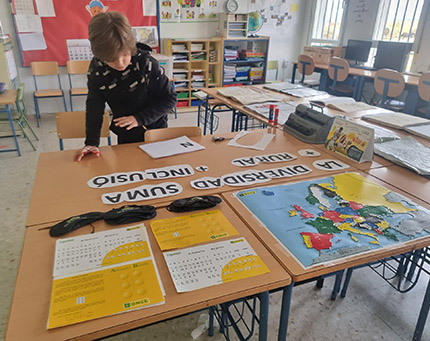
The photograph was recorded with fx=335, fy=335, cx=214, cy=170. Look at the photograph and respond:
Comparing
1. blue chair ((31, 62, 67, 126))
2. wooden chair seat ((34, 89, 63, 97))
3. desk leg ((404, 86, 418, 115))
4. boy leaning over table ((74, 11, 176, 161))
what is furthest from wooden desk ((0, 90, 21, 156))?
desk leg ((404, 86, 418, 115))

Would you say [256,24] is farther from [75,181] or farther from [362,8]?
[75,181]

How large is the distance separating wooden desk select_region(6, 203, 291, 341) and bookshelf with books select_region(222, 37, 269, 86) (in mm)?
4931

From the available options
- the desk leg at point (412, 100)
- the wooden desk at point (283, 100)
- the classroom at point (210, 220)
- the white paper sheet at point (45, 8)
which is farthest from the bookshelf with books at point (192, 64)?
the desk leg at point (412, 100)

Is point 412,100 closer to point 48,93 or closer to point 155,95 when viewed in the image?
point 155,95

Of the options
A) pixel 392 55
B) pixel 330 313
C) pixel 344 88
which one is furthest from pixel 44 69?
pixel 392 55

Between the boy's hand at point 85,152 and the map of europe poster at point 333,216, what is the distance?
78 cm

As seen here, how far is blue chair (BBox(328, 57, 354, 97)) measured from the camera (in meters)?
4.75

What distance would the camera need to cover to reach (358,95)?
4734 millimetres

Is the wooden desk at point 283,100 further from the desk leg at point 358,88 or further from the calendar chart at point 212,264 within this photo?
the desk leg at point 358,88

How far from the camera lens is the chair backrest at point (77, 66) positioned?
185 inches

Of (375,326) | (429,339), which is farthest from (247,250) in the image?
(429,339)

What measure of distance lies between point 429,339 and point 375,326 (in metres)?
0.23

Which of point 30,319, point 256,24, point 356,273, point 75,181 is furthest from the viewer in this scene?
point 256,24

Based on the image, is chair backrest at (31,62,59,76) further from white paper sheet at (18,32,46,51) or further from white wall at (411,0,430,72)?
white wall at (411,0,430,72)
